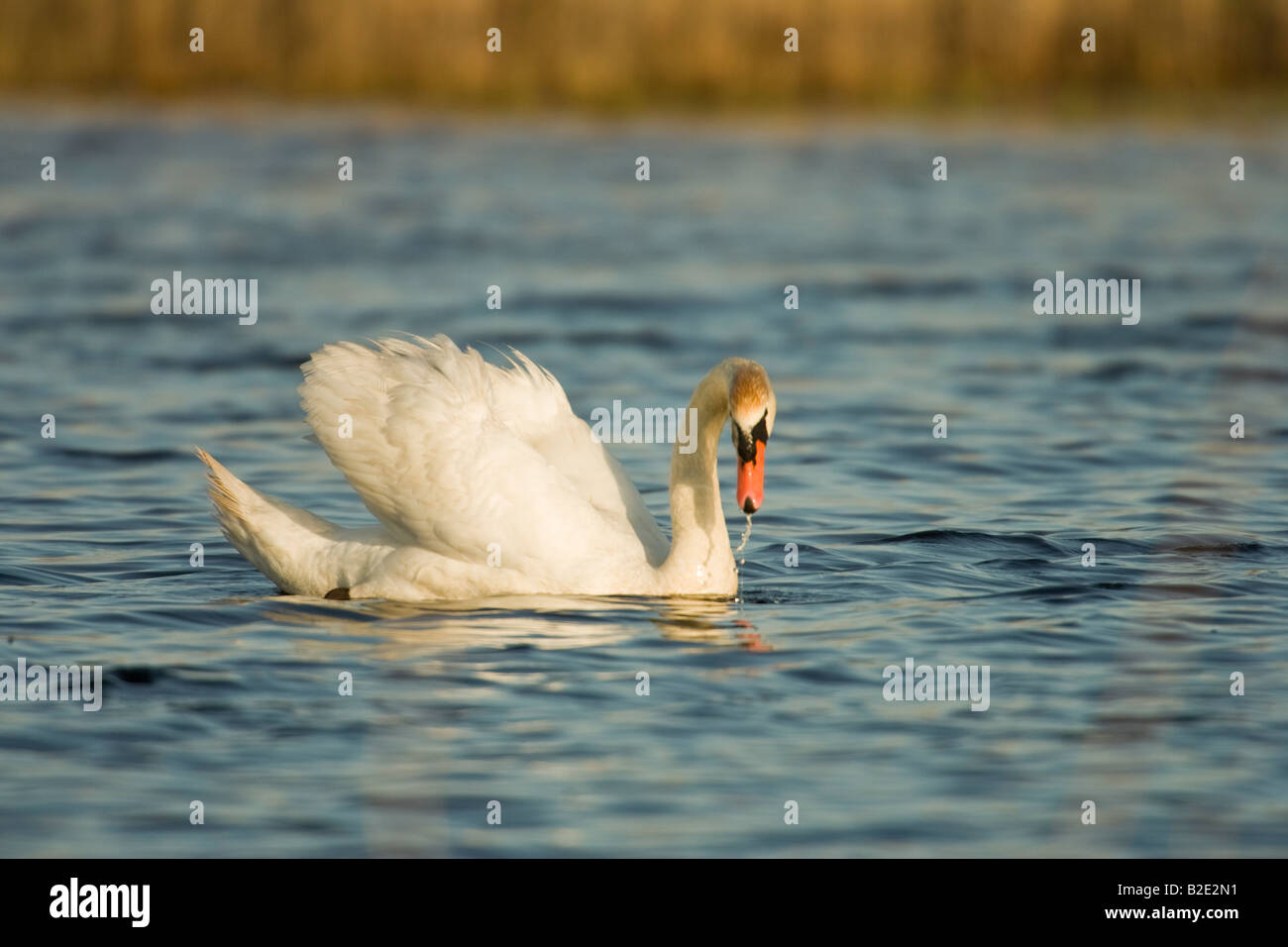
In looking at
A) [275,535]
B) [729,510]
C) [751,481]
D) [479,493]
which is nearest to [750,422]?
[751,481]

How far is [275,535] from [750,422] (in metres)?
2.48

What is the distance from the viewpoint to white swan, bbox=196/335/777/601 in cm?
902

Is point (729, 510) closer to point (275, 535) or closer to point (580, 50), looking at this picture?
point (275, 535)

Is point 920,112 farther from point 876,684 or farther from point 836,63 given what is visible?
point 876,684

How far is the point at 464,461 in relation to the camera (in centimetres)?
902

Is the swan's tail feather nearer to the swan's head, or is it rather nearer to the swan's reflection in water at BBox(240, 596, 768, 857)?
the swan's reflection in water at BBox(240, 596, 768, 857)

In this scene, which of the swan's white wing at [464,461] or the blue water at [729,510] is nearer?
the blue water at [729,510]

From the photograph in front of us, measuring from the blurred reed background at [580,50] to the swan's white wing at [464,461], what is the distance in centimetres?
1962

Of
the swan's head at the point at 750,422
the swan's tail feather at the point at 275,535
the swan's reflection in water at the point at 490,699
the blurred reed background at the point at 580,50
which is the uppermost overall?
the blurred reed background at the point at 580,50

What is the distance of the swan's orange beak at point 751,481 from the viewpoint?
874 cm

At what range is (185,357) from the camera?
16469mm

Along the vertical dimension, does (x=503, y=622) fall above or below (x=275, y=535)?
below

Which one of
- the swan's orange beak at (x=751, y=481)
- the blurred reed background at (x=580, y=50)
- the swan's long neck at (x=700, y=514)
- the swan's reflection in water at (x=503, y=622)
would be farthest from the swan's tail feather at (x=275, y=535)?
the blurred reed background at (x=580, y=50)

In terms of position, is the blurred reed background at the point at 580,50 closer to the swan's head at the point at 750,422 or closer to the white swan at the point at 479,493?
the white swan at the point at 479,493
